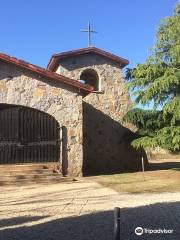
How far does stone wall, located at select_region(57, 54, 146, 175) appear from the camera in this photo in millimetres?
22703

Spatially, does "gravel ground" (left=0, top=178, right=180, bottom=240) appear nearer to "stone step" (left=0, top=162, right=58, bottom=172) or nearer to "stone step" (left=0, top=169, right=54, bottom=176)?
"stone step" (left=0, top=169, right=54, bottom=176)

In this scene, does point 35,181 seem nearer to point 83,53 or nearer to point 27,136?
point 27,136

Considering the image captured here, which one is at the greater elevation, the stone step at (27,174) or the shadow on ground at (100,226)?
the stone step at (27,174)

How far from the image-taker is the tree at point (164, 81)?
17750 mm

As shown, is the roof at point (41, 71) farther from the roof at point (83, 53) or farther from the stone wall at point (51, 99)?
the roof at point (83, 53)

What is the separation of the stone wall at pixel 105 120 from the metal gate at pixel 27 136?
13.4 feet

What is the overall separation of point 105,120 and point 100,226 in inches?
Result: 597

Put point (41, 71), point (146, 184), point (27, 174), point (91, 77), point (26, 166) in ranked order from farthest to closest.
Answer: point (91, 77) → point (41, 71) → point (26, 166) → point (27, 174) → point (146, 184)

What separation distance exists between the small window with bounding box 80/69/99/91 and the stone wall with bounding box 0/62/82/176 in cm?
516

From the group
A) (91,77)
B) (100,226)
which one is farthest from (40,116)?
(100,226)

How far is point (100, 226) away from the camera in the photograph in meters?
8.12

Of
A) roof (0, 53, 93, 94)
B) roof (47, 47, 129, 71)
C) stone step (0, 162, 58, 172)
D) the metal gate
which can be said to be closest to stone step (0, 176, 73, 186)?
stone step (0, 162, 58, 172)

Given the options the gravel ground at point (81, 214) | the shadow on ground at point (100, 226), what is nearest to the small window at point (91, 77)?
the gravel ground at point (81, 214)

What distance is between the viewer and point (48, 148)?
1842 cm
